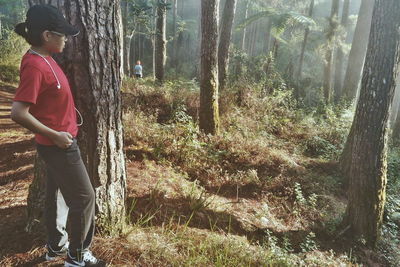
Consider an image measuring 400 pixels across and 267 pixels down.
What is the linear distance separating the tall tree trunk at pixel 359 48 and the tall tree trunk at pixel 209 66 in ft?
27.0

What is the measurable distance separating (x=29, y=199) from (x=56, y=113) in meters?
1.38

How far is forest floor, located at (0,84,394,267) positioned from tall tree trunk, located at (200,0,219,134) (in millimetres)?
1837

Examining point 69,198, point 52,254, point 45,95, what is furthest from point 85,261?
point 45,95

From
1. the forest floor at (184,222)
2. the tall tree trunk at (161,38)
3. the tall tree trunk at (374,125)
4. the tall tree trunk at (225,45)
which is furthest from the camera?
the tall tree trunk at (161,38)

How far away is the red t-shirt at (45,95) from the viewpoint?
6.43 ft

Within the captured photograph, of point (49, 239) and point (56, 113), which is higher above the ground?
point (56, 113)

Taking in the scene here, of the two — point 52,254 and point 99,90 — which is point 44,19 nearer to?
point 99,90

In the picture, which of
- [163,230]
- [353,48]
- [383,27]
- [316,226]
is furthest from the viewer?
[353,48]

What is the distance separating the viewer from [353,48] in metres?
12.6

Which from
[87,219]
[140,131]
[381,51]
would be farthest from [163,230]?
[381,51]

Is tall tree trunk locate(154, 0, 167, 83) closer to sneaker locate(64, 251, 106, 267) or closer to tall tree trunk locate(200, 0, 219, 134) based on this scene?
tall tree trunk locate(200, 0, 219, 134)

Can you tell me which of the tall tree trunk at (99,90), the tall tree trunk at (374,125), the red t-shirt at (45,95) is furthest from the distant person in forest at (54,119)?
the tall tree trunk at (374,125)

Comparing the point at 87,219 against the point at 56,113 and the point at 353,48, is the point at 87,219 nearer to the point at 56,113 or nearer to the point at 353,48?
the point at 56,113

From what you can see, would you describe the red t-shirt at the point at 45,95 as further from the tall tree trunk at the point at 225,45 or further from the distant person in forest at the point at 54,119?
the tall tree trunk at the point at 225,45
